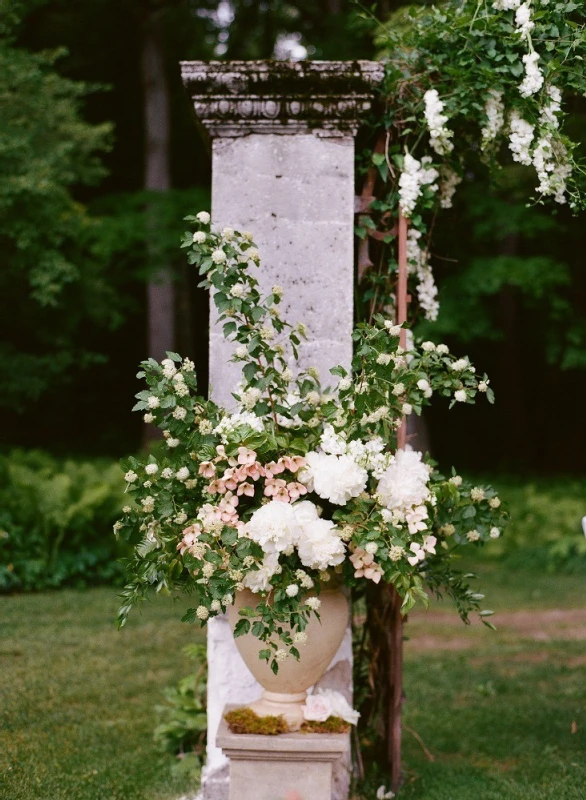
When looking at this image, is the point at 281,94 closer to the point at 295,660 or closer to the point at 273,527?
the point at 273,527

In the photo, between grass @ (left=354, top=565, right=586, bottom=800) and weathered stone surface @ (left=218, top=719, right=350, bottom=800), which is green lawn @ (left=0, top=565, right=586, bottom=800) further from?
weathered stone surface @ (left=218, top=719, right=350, bottom=800)

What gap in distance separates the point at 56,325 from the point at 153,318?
1530 millimetres

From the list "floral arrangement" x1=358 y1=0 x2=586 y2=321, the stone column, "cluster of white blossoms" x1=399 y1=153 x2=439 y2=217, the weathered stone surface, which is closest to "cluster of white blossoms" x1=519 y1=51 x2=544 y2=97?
"floral arrangement" x1=358 y1=0 x2=586 y2=321

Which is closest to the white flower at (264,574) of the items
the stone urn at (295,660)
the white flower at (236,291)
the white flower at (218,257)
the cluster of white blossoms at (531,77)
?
the stone urn at (295,660)

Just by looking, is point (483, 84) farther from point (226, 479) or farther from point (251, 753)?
point (251, 753)

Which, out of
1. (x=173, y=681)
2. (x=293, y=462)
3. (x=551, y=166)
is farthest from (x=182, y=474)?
(x=173, y=681)

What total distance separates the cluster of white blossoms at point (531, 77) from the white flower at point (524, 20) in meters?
0.08

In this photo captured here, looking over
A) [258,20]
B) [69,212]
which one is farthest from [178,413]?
[258,20]

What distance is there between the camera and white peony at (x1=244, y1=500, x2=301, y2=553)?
110 inches

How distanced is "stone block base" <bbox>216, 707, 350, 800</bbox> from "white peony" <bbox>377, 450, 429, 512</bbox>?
0.78 metres

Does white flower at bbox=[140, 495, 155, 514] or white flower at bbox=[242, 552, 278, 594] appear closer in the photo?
white flower at bbox=[242, 552, 278, 594]

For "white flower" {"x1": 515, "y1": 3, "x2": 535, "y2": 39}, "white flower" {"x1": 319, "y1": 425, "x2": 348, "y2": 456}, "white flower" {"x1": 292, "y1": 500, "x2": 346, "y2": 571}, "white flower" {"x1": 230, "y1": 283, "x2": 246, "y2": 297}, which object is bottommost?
"white flower" {"x1": 292, "y1": 500, "x2": 346, "y2": 571}

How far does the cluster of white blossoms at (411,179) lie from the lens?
12.0ft

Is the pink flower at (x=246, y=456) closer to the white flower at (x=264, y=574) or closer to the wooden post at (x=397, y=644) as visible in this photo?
the white flower at (x=264, y=574)
